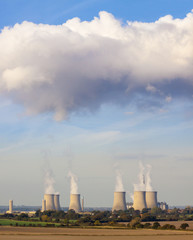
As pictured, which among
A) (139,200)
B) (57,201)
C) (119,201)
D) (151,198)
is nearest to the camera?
(139,200)

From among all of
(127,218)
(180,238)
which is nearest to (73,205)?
(127,218)

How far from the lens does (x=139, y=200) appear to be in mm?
127312

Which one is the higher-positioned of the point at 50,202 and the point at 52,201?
the point at 52,201

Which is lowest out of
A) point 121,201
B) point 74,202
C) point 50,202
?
point 74,202

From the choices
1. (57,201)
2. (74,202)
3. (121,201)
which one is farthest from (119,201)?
(57,201)

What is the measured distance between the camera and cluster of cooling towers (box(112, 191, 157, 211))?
127375 millimetres

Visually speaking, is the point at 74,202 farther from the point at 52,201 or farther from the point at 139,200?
the point at 139,200

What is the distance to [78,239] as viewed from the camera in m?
54.0

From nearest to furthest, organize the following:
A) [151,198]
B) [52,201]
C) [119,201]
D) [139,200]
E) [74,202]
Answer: [139,200] < [119,201] < [151,198] < [74,202] < [52,201]

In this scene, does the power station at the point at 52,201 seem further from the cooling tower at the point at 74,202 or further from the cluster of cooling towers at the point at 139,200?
the cluster of cooling towers at the point at 139,200

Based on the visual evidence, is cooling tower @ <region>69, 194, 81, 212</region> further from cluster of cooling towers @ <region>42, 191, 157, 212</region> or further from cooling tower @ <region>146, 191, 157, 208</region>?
cooling tower @ <region>146, 191, 157, 208</region>

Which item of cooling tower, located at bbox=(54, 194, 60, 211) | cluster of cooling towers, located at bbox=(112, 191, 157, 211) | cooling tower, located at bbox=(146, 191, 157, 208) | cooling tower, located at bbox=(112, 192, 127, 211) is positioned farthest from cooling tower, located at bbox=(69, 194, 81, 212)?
cooling tower, located at bbox=(146, 191, 157, 208)

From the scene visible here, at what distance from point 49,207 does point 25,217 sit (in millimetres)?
25737

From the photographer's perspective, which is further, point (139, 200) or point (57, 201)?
point (57, 201)
